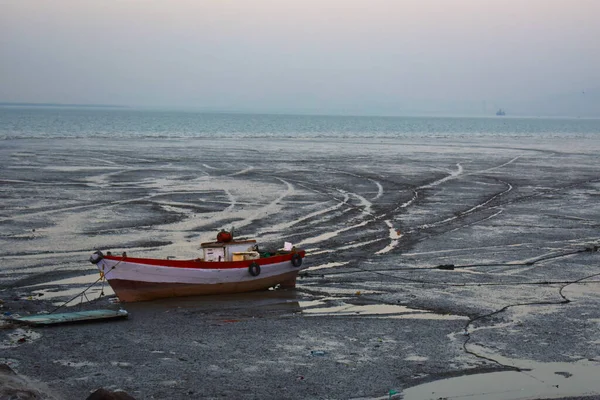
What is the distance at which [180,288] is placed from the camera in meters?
22.1

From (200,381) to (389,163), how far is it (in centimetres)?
5361

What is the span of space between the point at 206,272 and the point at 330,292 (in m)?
3.32

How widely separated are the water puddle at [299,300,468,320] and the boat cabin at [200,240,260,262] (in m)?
2.40

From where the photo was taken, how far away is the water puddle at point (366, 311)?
20484 mm

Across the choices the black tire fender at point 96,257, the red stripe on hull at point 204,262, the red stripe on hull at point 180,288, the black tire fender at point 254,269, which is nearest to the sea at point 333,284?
the red stripe on hull at point 180,288

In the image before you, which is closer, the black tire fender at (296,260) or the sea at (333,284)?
the sea at (333,284)

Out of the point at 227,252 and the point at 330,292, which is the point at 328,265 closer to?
the point at 330,292

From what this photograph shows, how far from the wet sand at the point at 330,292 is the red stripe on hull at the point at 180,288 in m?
0.28

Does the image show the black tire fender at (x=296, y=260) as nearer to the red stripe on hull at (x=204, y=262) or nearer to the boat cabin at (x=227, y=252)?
the red stripe on hull at (x=204, y=262)

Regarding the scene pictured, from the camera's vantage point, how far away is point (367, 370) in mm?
16312

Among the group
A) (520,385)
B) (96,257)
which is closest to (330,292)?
(96,257)

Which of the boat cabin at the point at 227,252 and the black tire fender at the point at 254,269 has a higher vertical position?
the boat cabin at the point at 227,252

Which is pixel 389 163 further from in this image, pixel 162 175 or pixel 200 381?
pixel 200 381

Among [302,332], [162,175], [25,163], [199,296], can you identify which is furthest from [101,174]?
[302,332]
